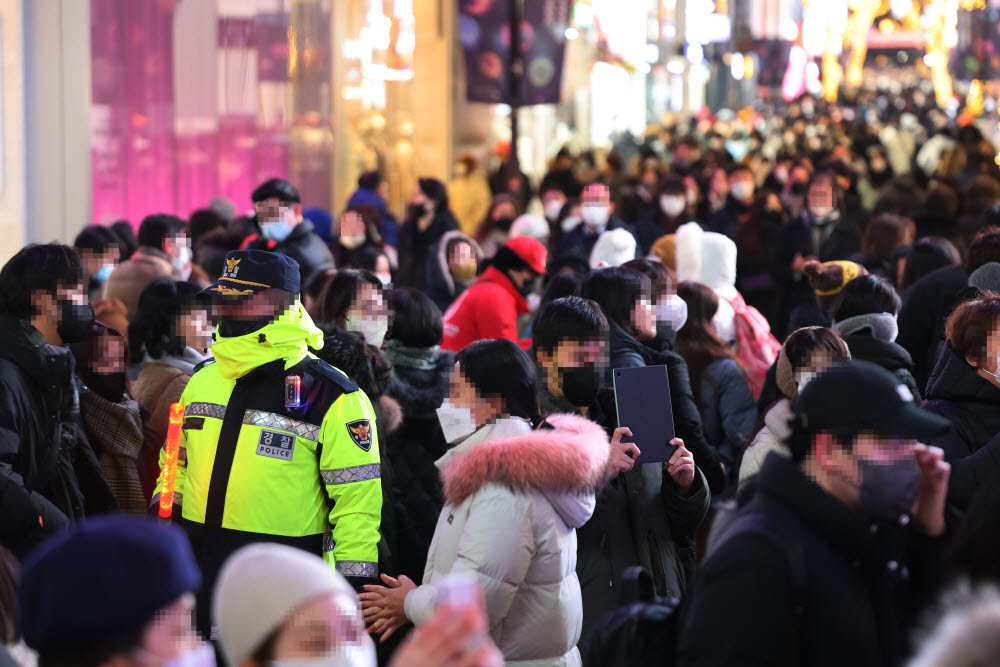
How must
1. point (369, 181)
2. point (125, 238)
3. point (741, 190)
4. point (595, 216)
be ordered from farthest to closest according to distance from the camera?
point (741, 190), point (369, 181), point (595, 216), point (125, 238)

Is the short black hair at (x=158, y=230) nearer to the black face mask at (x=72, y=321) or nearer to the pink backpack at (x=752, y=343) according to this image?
the pink backpack at (x=752, y=343)

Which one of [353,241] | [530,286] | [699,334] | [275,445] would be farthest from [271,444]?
[353,241]

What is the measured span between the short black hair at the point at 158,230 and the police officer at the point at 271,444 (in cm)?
465

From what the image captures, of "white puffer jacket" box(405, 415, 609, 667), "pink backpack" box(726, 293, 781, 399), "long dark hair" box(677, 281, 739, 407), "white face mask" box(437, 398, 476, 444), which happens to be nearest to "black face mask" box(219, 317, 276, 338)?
"white face mask" box(437, 398, 476, 444)

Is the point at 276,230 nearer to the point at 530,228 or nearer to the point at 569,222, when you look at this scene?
the point at 530,228

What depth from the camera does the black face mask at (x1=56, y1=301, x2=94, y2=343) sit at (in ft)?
16.3

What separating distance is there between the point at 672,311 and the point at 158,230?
4.07 m

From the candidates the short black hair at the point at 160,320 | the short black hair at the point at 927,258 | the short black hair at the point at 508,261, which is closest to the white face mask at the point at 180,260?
the short black hair at the point at 508,261

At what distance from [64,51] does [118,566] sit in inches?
362

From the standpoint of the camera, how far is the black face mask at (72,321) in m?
4.98

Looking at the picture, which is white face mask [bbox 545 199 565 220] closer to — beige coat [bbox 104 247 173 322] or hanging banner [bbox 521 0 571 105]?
hanging banner [bbox 521 0 571 105]

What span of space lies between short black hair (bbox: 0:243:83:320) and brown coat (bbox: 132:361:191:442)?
111 cm

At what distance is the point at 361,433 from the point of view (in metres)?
4.42

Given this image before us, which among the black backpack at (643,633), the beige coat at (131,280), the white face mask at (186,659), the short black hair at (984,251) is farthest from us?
the beige coat at (131,280)
